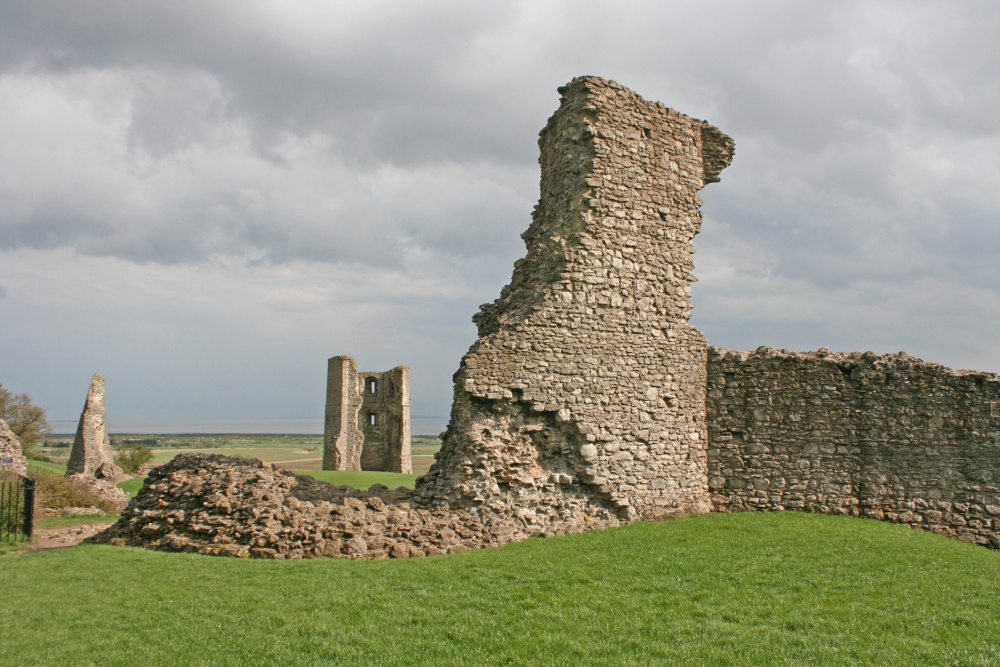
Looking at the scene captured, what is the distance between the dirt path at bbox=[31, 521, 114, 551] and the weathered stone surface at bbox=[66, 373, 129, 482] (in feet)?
41.7

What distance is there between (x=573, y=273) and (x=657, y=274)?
179 centimetres

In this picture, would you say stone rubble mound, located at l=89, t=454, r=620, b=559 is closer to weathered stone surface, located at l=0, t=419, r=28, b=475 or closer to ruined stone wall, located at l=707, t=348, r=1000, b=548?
ruined stone wall, located at l=707, t=348, r=1000, b=548

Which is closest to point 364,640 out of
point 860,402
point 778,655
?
point 778,655

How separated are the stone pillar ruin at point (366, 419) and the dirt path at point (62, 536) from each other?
67.2 feet

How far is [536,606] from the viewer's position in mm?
6723

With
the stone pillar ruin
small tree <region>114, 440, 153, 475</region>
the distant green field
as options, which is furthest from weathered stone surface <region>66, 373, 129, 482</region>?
the stone pillar ruin

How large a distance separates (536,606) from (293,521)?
4.65m

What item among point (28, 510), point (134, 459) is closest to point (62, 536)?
point (28, 510)

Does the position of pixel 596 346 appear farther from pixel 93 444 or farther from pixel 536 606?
pixel 93 444

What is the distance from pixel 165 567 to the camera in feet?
27.9

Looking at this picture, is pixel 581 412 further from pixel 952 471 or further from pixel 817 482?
pixel 952 471

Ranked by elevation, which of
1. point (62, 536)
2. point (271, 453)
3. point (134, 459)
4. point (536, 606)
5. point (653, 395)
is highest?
point (653, 395)

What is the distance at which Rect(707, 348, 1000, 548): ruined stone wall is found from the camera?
1187 centimetres

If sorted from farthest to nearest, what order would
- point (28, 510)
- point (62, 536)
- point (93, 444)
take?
point (93, 444) → point (62, 536) → point (28, 510)
